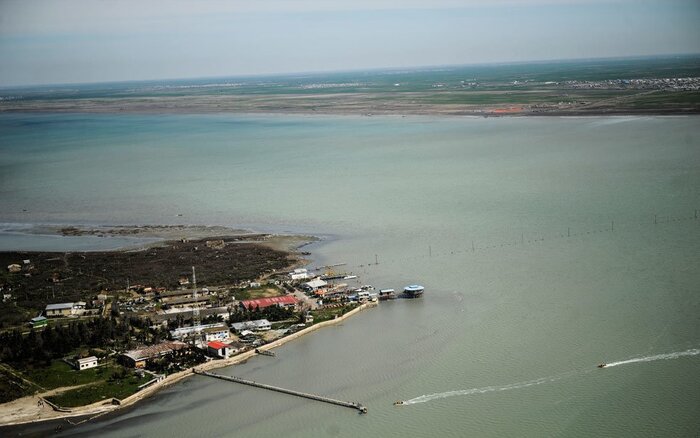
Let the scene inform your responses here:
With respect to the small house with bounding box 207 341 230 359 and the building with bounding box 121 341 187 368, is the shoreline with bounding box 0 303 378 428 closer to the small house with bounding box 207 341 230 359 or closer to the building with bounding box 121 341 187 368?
the small house with bounding box 207 341 230 359

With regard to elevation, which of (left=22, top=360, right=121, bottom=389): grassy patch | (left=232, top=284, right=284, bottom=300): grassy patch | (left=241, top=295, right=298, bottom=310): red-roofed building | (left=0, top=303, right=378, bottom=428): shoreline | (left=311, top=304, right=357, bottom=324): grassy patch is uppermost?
(left=241, top=295, right=298, bottom=310): red-roofed building

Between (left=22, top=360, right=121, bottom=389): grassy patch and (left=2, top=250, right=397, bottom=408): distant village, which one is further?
(left=2, top=250, right=397, bottom=408): distant village

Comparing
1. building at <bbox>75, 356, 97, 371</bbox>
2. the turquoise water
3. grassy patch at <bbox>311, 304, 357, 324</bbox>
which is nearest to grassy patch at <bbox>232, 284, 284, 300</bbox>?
grassy patch at <bbox>311, 304, 357, 324</bbox>

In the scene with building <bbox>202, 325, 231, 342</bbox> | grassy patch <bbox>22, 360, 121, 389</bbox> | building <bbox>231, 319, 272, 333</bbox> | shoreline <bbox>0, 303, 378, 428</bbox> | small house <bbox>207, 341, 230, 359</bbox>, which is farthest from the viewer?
building <bbox>231, 319, 272, 333</bbox>

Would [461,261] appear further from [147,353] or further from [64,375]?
[64,375]

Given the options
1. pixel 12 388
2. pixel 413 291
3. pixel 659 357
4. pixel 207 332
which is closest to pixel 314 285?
pixel 413 291

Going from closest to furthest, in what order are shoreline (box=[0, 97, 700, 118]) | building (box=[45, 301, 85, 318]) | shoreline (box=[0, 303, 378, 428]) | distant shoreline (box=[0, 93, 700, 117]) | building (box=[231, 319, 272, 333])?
shoreline (box=[0, 303, 378, 428]) < building (box=[231, 319, 272, 333]) < building (box=[45, 301, 85, 318]) < shoreline (box=[0, 97, 700, 118]) < distant shoreline (box=[0, 93, 700, 117])
